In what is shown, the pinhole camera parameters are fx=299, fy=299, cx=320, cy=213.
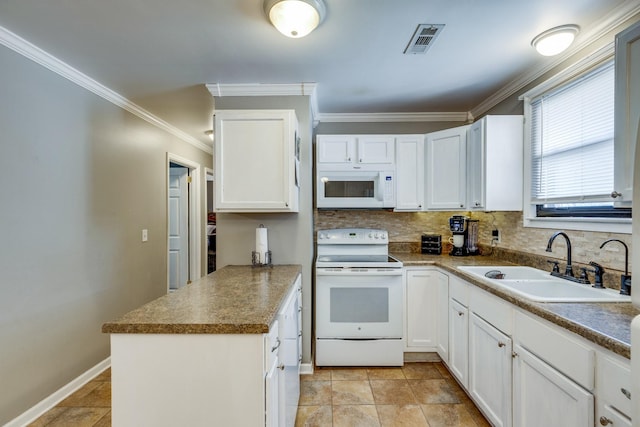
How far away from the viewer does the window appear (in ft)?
5.60

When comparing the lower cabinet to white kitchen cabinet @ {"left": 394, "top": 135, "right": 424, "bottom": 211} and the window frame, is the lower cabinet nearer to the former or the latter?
the window frame

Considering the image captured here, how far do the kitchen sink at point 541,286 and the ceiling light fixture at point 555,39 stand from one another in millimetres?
1403

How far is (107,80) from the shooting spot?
239cm

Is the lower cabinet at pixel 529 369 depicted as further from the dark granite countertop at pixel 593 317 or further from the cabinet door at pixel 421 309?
the cabinet door at pixel 421 309

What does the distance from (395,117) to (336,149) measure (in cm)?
85

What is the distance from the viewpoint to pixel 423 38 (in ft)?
5.97

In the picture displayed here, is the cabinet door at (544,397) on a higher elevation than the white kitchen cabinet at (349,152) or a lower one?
lower

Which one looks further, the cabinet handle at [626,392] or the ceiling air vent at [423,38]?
the ceiling air vent at [423,38]

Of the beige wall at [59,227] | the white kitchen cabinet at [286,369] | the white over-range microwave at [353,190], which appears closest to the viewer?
the white kitchen cabinet at [286,369]

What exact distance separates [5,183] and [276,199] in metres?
1.62

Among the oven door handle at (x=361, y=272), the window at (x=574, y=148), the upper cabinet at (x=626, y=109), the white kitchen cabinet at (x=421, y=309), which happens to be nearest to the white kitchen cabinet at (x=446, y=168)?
the window at (x=574, y=148)

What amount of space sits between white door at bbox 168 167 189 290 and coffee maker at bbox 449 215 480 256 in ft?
11.4

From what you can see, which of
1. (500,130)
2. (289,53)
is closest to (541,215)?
(500,130)

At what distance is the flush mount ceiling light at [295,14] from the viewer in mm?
1479
